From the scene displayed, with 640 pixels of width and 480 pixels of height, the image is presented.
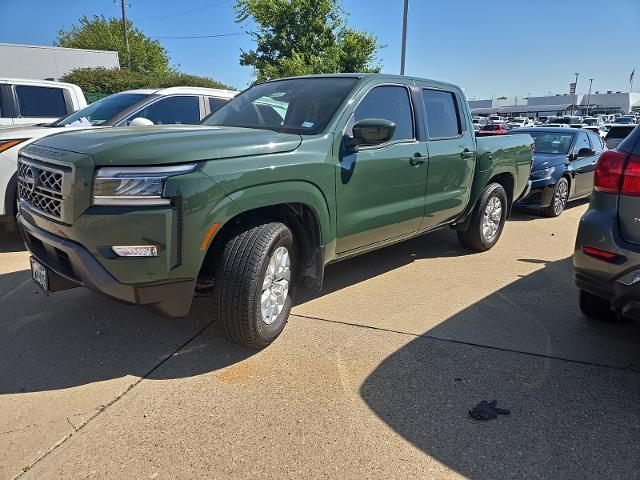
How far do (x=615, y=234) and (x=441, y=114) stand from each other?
249 cm

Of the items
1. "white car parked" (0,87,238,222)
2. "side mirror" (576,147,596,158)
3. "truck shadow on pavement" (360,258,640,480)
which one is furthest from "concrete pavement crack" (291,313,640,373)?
"side mirror" (576,147,596,158)

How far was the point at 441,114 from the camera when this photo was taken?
4.93 metres

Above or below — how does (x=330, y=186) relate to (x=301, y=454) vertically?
above

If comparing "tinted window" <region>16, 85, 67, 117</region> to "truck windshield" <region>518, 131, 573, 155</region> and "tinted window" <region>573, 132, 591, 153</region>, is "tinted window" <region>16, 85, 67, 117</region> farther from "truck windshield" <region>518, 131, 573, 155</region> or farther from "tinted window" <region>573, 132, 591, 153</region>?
"tinted window" <region>573, 132, 591, 153</region>

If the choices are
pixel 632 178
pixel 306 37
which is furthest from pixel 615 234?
pixel 306 37

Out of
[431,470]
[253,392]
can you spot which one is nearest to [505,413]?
[431,470]

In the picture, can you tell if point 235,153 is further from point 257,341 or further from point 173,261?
point 257,341

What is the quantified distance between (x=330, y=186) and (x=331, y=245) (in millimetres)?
437

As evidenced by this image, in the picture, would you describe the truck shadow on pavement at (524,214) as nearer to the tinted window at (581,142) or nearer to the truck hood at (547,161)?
the truck hood at (547,161)

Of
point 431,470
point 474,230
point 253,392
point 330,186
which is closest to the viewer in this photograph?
point 431,470

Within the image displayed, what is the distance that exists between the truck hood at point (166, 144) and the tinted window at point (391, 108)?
856 millimetres

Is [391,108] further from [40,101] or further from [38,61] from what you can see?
[38,61]

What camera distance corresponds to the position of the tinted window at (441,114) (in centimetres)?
468

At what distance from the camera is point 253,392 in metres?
2.84
